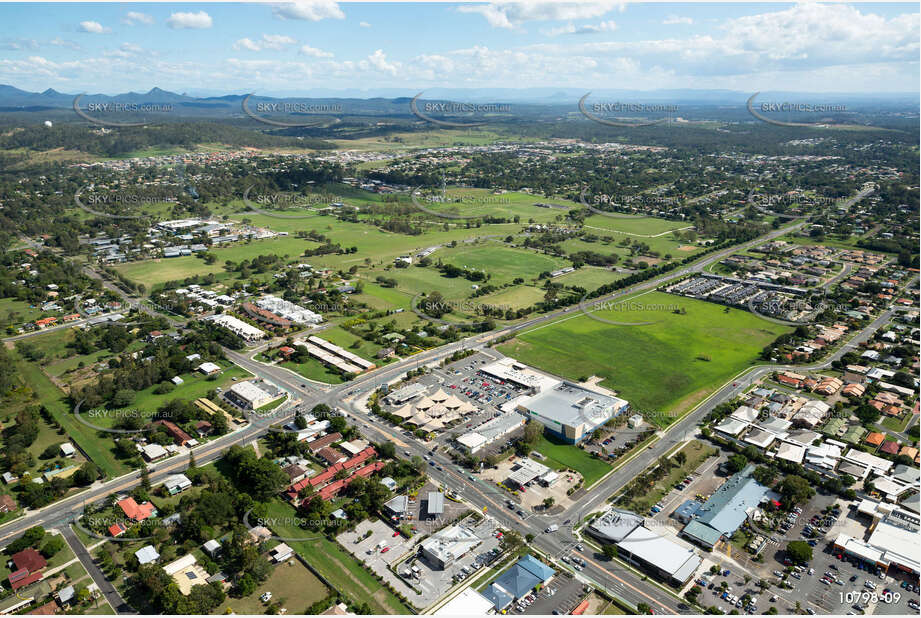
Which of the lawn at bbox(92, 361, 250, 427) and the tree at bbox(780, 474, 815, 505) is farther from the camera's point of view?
the lawn at bbox(92, 361, 250, 427)

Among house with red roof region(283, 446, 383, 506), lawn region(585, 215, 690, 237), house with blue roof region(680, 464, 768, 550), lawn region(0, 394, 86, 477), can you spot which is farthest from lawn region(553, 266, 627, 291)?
lawn region(0, 394, 86, 477)

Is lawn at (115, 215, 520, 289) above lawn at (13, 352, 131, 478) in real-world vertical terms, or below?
above

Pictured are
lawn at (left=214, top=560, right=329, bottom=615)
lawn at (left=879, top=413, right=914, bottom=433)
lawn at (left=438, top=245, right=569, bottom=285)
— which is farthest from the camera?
lawn at (left=438, top=245, right=569, bottom=285)

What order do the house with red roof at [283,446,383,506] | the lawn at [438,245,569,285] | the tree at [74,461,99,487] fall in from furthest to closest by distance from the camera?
the lawn at [438,245,569,285], the tree at [74,461,99,487], the house with red roof at [283,446,383,506]

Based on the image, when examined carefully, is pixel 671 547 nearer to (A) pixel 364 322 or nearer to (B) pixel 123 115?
(A) pixel 364 322

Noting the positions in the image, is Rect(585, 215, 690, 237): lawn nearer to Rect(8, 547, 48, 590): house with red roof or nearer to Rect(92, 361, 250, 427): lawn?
Rect(92, 361, 250, 427): lawn

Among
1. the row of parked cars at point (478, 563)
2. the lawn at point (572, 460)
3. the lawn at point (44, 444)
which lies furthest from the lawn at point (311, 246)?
the row of parked cars at point (478, 563)

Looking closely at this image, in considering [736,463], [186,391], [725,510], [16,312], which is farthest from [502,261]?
[16,312]
